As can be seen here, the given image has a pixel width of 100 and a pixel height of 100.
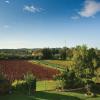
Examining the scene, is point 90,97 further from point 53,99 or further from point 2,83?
point 2,83

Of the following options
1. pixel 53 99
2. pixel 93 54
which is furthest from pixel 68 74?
pixel 53 99

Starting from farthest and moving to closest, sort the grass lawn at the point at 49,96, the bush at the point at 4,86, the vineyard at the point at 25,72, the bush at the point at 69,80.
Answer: the vineyard at the point at 25,72 → the bush at the point at 69,80 → the bush at the point at 4,86 → the grass lawn at the point at 49,96

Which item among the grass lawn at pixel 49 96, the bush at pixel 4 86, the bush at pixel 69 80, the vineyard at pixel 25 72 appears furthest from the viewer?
the vineyard at pixel 25 72

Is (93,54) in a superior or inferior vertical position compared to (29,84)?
superior

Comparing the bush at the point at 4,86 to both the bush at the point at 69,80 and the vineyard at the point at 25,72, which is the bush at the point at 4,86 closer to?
the bush at the point at 69,80

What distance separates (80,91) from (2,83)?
336 inches

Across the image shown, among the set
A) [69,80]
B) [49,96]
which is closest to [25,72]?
[69,80]

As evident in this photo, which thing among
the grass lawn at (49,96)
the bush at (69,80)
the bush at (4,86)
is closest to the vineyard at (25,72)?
the bush at (69,80)

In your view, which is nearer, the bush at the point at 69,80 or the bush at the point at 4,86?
the bush at the point at 4,86

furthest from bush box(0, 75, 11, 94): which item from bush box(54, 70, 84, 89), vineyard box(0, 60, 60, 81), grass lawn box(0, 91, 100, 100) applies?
vineyard box(0, 60, 60, 81)

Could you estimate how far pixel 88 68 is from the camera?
28500mm

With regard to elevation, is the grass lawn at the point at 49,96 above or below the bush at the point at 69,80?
below

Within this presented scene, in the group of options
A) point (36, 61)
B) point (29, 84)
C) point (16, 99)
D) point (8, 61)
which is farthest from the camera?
point (36, 61)

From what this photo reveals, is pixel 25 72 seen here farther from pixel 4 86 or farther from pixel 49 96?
pixel 49 96
